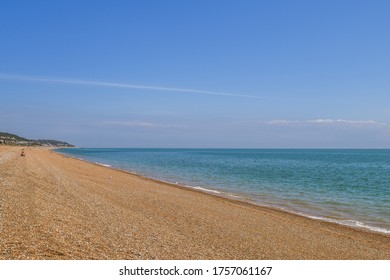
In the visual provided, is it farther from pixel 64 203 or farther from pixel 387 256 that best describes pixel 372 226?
pixel 64 203

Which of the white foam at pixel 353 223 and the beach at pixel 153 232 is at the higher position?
the beach at pixel 153 232

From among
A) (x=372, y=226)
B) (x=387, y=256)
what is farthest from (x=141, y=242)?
(x=372, y=226)

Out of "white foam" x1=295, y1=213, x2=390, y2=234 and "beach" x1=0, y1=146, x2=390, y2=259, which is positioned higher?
"beach" x1=0, y1=146, x2=390, y2=259

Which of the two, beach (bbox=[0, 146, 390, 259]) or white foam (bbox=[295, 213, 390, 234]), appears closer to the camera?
beach (bbox=[0, 146, 390, 259])

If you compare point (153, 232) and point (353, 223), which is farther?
point (353, 223)

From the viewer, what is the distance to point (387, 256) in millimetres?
11703

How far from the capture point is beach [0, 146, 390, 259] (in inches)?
351

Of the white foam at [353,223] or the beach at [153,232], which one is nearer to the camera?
the beach at [153,232]

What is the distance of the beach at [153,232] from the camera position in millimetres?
8906

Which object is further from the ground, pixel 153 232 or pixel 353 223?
pixel 153 232

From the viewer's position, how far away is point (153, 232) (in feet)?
37.6
